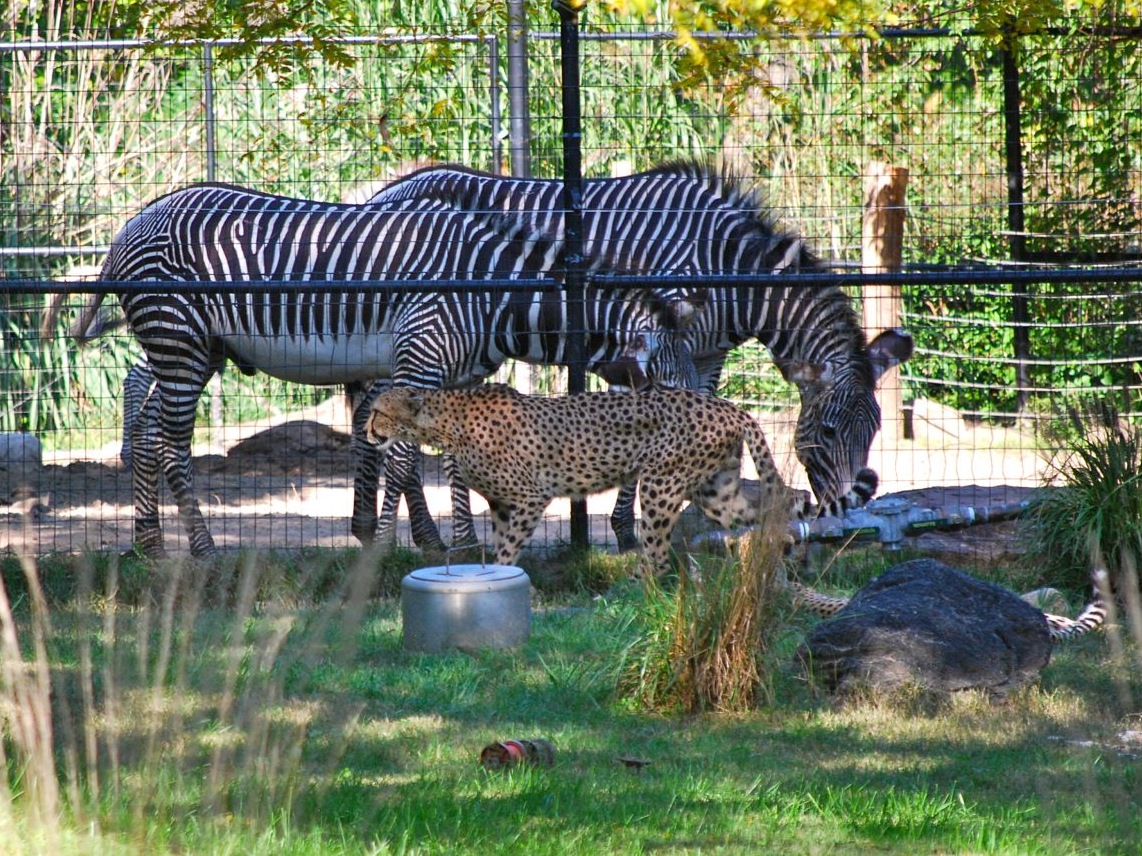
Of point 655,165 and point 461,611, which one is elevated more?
point 655,165

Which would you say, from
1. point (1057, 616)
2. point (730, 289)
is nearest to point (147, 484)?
point (730, 289)

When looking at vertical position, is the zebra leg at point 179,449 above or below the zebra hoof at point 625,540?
above

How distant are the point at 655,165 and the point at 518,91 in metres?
1.18

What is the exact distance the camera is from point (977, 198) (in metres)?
14.2

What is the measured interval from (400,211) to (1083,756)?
547 centimetres

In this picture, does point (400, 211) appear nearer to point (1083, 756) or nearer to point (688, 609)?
point (688, 609)

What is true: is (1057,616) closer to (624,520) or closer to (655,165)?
(624,520)

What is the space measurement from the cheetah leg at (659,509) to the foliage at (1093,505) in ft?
5.70

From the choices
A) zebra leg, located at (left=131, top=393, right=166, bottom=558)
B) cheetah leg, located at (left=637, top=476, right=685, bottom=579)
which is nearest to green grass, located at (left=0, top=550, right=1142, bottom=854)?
cheetah leg, located at (left=637, top=476, right=685, bottom=579)

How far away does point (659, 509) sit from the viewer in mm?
7047

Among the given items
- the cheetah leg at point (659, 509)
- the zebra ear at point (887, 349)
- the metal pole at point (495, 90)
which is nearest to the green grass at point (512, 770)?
the cheetah leg at point (659, 509)

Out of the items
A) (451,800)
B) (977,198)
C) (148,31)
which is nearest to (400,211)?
(148,31)

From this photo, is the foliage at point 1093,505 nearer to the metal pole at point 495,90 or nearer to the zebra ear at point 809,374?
the zebra ear at point 809,374

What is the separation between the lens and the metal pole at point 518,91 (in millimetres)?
8469
